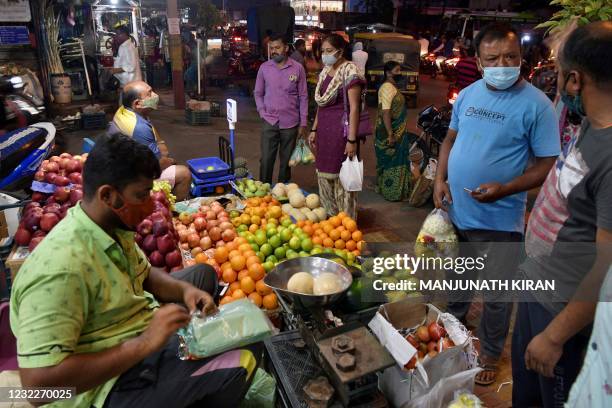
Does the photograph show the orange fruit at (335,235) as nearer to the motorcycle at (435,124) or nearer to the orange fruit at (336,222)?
the orange fruit at (336,222)

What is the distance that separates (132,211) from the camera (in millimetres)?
1887

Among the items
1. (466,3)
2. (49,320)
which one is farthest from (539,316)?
(466,3)

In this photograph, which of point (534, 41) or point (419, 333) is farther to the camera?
point (534, 41)

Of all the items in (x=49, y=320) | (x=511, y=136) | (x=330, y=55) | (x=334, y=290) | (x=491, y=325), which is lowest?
(x=491, y=325)

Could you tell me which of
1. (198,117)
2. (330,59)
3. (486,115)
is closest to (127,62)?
(198,117)

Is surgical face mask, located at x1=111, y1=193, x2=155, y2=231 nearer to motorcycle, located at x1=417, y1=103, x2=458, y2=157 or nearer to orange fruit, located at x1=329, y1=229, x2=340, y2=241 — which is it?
orange fruit, located at x1=329, y1=229, x2=340, y2=241

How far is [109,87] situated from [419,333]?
12835 mm

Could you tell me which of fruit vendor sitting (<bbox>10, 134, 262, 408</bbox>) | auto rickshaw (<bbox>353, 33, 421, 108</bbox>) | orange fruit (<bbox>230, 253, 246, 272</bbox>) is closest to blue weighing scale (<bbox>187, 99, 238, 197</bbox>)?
orange fruit (<bbox>230, 253, 246, 272</bbox>)

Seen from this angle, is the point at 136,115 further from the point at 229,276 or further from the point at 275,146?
the point at 229,276

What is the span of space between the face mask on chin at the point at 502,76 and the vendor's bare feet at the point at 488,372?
70.5 inches

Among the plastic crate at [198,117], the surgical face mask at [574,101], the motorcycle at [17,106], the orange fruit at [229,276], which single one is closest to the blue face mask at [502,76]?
the surgical face mask at [574,101]

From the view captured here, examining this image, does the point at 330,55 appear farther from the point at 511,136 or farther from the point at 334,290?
the point at 334,290

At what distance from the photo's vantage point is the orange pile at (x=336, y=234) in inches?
157

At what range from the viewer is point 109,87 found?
517 inches
